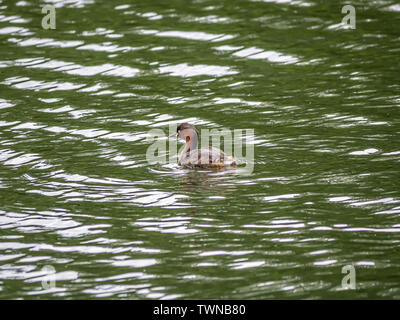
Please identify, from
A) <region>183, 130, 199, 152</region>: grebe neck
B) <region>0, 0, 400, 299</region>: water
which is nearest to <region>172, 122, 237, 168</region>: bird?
<region>183, 130, 199, 152</region>: grebe neck

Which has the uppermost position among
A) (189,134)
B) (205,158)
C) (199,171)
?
(189,134)

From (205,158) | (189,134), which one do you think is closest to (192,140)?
(189,134)

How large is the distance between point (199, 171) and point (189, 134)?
3.22 feet

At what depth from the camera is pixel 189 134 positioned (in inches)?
523

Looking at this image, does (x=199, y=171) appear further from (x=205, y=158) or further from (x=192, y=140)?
(x=192, y=140)

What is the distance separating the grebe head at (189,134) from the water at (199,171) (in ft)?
2.04

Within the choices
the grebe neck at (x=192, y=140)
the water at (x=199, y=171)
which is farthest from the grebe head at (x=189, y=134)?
the water at (x=199, y=171)

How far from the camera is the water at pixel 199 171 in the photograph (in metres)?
9.10

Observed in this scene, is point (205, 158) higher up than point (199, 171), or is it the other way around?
point (205, 158)

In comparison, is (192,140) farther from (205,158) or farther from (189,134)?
(205,158)

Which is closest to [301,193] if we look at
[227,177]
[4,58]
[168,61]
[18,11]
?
[227,177]

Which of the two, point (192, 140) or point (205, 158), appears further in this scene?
point (192, 140)

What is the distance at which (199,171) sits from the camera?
12523 mm
